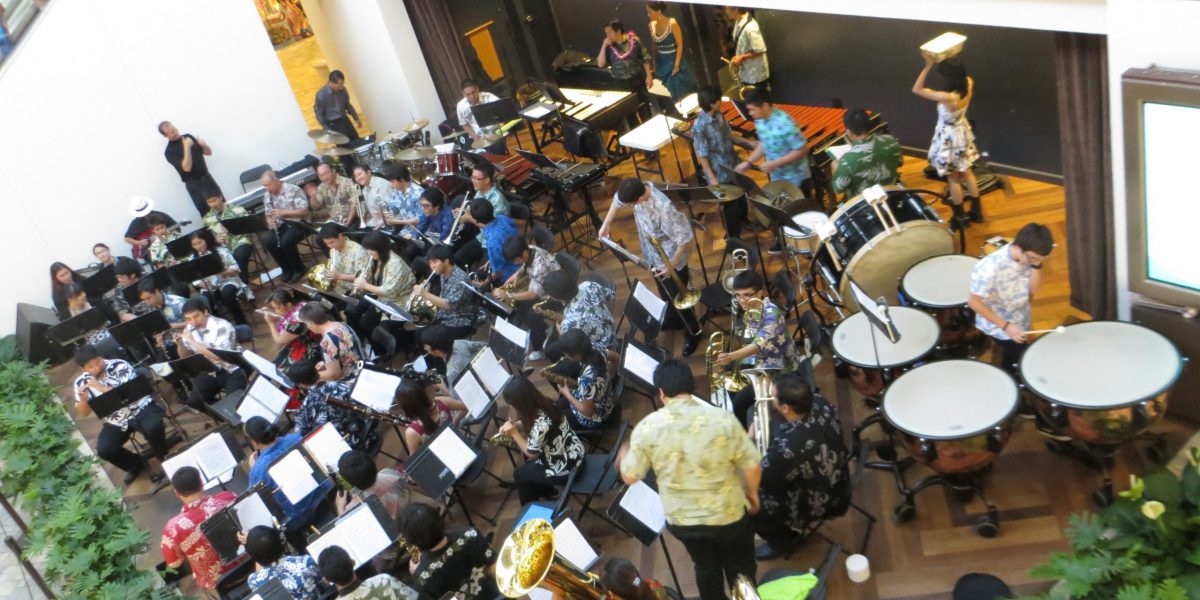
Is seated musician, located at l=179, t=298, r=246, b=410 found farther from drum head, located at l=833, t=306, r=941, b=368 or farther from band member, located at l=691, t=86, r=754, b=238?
drum head, located at l=833, t=306, r=941, b=368

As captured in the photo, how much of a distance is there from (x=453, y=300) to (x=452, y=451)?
2.16 meters

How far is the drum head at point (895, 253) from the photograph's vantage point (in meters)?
5.47

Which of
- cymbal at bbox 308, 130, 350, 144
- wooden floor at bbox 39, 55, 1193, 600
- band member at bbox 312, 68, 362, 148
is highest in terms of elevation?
band member at bbox 312, 68, 362, 148

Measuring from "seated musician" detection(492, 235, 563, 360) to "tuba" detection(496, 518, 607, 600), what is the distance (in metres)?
Result: 3.07

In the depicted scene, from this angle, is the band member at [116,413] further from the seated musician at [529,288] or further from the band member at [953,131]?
the band member at [953,131]

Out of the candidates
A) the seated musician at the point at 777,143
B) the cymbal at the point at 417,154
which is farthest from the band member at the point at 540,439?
the cymbal at the point at 417,154

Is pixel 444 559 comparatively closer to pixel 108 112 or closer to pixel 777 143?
pixel 777 143

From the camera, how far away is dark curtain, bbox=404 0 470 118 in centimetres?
1108

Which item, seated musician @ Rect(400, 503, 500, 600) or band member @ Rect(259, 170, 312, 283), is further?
band member @ Rect(259, 170, 312, 283)

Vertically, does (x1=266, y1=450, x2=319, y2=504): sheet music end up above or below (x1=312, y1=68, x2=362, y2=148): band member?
below

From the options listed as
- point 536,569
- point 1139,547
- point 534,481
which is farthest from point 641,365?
point 1139,547

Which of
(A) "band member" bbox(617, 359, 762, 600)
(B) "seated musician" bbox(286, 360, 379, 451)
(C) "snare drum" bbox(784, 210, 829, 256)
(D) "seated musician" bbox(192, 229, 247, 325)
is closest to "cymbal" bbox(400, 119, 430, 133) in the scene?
(D) "seated musician" bbox(192, 229, 247, 325)

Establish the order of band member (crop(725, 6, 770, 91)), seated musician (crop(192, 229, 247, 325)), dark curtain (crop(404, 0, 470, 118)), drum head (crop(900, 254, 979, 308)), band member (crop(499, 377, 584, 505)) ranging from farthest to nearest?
1. dark curtain (crop(404, 0, 470, 118))
2. band member (crop(725, 6, 770, 91))
3. seated musician (crop(192, 229, 247, 325))
4. drum head (crop(900, 254, 979, 308))
5. band member (crop(499, 377, 584, 505))

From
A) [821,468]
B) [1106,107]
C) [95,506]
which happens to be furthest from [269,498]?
[1106,107]
